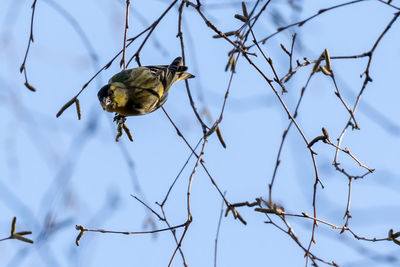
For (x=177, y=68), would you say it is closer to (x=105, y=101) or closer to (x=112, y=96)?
(x=112, y=96)

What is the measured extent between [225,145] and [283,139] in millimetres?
481

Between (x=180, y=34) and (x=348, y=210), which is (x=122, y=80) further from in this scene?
(x=348, y=210)

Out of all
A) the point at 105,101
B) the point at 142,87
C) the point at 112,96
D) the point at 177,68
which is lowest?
the point at 105,101

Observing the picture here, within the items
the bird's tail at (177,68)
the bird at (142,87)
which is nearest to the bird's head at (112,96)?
the bird at (142,87)

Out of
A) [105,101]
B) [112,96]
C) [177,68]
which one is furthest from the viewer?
[177,68]

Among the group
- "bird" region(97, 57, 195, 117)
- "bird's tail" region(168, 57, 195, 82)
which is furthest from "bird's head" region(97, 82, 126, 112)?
"bird's tail" region(168, 57, 195, 82)

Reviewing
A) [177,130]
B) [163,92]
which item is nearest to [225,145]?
[177,130]

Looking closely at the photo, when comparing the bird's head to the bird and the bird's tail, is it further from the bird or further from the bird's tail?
the bird's tail

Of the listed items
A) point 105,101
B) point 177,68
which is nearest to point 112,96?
point 105,101

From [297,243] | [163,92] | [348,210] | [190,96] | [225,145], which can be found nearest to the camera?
[297,243]

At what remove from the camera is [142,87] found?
5184 mm

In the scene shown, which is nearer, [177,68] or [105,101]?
[105,101]

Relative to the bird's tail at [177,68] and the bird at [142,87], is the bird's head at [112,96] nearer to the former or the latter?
the bird at [142,87]

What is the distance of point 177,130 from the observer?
10.5 feet
